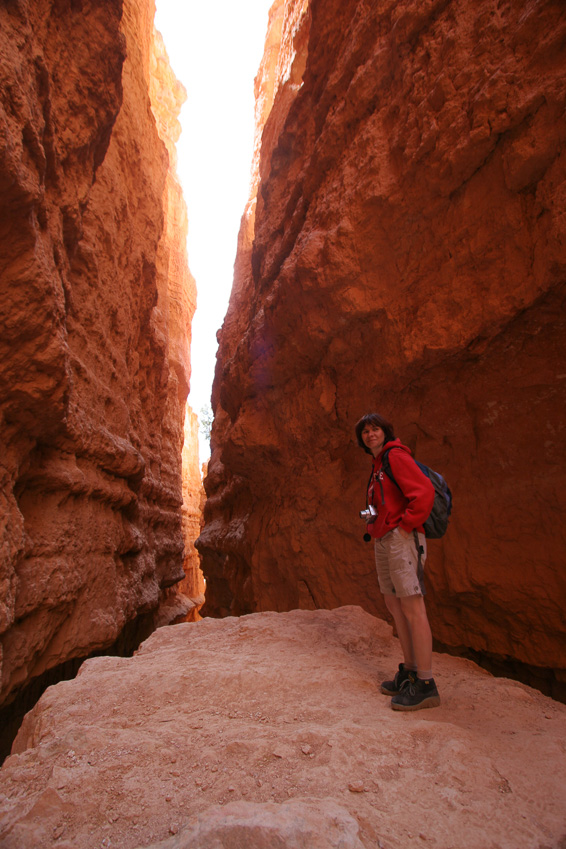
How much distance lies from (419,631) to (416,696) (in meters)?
0.30

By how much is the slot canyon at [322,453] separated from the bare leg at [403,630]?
253 millimetres

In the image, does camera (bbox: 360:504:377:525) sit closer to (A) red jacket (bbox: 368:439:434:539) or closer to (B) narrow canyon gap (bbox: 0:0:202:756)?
(A) red jacket (bbox: 368:439:434:539)

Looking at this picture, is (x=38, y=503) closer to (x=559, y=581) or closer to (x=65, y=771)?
(x=65, y=771)

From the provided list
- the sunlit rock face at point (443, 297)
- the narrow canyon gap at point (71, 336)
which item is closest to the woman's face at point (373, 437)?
the sunlit rock face at point (443, 297)

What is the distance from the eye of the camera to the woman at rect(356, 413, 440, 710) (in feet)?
7.02

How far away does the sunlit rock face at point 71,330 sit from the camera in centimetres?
330

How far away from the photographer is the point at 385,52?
3.94 meters

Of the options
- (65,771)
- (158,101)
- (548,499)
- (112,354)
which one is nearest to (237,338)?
(112,354)

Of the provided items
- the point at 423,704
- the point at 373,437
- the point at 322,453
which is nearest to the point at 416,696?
the point at 423,704

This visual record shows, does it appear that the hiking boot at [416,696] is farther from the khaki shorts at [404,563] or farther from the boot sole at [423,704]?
the khaki shorts at [404,563]

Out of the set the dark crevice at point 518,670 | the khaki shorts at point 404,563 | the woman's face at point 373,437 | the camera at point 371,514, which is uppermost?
the woman's face at point 373,437

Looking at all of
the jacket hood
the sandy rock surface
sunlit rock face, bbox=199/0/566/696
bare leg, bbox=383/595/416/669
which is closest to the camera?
the jacket hood

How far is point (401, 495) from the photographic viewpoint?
240 centimetres

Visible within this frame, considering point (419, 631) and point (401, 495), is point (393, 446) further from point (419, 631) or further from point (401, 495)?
point (419, 631)
